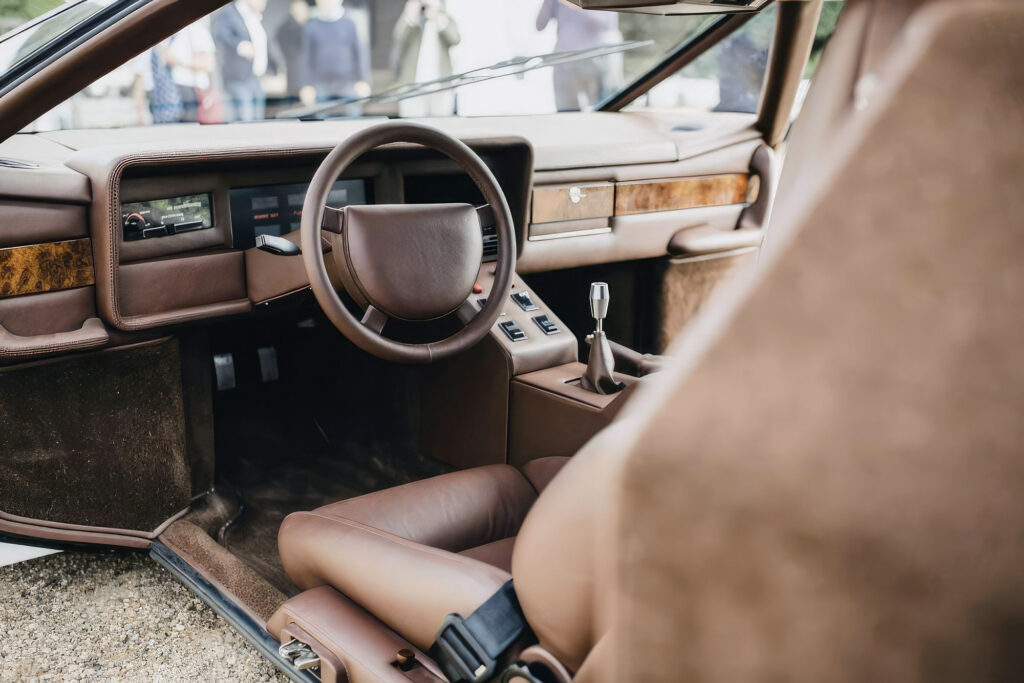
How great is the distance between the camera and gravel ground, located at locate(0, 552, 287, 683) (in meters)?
1.67

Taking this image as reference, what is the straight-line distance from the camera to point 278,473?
8.41 ft

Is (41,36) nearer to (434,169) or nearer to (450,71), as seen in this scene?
(434,169)

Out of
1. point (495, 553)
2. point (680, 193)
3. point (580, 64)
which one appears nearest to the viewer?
point (495, 553)

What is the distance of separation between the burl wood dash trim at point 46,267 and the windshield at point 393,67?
1.26ft

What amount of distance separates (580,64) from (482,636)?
2.57 m

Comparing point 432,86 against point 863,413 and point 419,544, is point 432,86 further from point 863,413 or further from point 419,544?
point 863,413

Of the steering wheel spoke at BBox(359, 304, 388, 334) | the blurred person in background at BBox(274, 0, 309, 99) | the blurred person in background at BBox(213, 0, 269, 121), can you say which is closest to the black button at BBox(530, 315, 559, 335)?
the steering wheel spoke at BBox(359, 304, 388, 334)

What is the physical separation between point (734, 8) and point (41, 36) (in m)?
1.22

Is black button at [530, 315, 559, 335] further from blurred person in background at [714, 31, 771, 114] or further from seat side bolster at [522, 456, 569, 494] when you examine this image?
blurred person in background at [714, 31, 771, 114]

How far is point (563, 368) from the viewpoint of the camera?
2.33 metres

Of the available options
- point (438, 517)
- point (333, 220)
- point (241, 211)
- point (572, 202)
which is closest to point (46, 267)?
point (241, 211)

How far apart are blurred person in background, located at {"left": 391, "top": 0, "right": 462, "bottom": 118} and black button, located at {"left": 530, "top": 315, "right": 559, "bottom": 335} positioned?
0.81 m

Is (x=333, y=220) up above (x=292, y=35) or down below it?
below

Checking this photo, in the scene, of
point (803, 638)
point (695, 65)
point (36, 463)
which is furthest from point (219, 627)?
point (695, 65)
